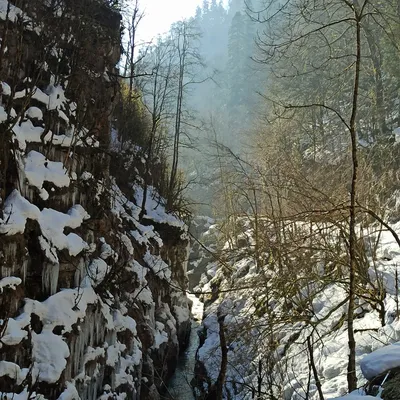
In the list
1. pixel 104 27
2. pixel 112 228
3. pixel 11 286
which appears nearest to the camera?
pixel 11 286

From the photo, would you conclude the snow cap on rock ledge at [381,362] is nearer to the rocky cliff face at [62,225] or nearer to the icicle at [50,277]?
the rocky cliff face at [62,225]

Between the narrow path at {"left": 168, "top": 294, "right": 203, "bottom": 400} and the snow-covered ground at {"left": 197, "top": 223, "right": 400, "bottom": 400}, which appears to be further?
the narrow path at {"left": 168, "top": 294, "right": 203, "bottom": 400}

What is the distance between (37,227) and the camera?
16.9 feet

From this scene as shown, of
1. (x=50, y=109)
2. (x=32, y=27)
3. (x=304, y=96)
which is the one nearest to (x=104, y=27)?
(x=32, y=27)

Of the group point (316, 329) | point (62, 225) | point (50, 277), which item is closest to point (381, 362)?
point (316, 329)

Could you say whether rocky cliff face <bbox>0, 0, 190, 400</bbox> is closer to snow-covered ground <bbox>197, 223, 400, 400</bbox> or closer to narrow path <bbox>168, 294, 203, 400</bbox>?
narrow path <bbox>168, 294, 203, 400</bbox>

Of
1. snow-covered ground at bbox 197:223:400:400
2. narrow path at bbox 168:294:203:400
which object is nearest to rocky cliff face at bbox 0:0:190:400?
narrow path at bbox 168:294:203:400

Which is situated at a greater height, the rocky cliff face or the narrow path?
the rocky cliff face

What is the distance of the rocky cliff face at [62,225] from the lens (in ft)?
15.1

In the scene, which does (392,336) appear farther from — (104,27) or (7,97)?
(104,27)

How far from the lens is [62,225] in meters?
5.59

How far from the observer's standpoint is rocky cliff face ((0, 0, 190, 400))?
4.61m

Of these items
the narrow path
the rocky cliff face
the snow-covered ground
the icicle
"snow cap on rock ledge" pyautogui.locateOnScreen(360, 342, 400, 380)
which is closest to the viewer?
"snow cap on rock ledge" pyautogui.locateOnScreen(360, 342, 400, 380)

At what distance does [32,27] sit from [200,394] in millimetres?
8036
